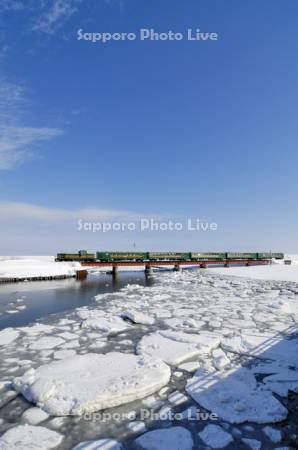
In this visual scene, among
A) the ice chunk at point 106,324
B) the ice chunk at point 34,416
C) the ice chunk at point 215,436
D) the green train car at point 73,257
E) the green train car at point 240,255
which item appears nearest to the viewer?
the ice chunk at point 215,436

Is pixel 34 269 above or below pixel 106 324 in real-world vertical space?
below

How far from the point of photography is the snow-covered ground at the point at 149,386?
326 centimetres

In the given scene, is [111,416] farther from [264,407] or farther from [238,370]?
[238,370]

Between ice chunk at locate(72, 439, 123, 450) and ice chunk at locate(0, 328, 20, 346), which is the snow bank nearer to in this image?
ice chunk at locate(0, 328, 20, 346)

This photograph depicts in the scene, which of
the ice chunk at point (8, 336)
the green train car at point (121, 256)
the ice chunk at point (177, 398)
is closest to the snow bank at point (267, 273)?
the green train car at point (121, 256)

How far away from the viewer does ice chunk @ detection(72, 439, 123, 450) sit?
301 centimetres

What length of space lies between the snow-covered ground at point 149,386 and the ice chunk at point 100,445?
0.01m

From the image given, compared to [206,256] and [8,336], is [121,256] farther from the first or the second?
[8,336]

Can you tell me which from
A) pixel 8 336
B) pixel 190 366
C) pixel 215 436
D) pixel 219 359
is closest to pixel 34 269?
pixel 8 336

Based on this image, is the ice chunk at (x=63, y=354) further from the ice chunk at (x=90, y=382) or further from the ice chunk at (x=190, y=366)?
the ice chunk at (x=190, y=366)

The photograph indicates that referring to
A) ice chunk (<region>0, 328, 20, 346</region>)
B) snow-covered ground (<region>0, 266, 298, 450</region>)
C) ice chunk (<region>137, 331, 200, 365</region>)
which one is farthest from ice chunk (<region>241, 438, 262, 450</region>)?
ice chunk (<region>0, 328, 20, 346</region>)

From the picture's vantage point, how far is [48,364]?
5258 millimetres

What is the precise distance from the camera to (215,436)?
128 inches

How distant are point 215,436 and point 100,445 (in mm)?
1354
